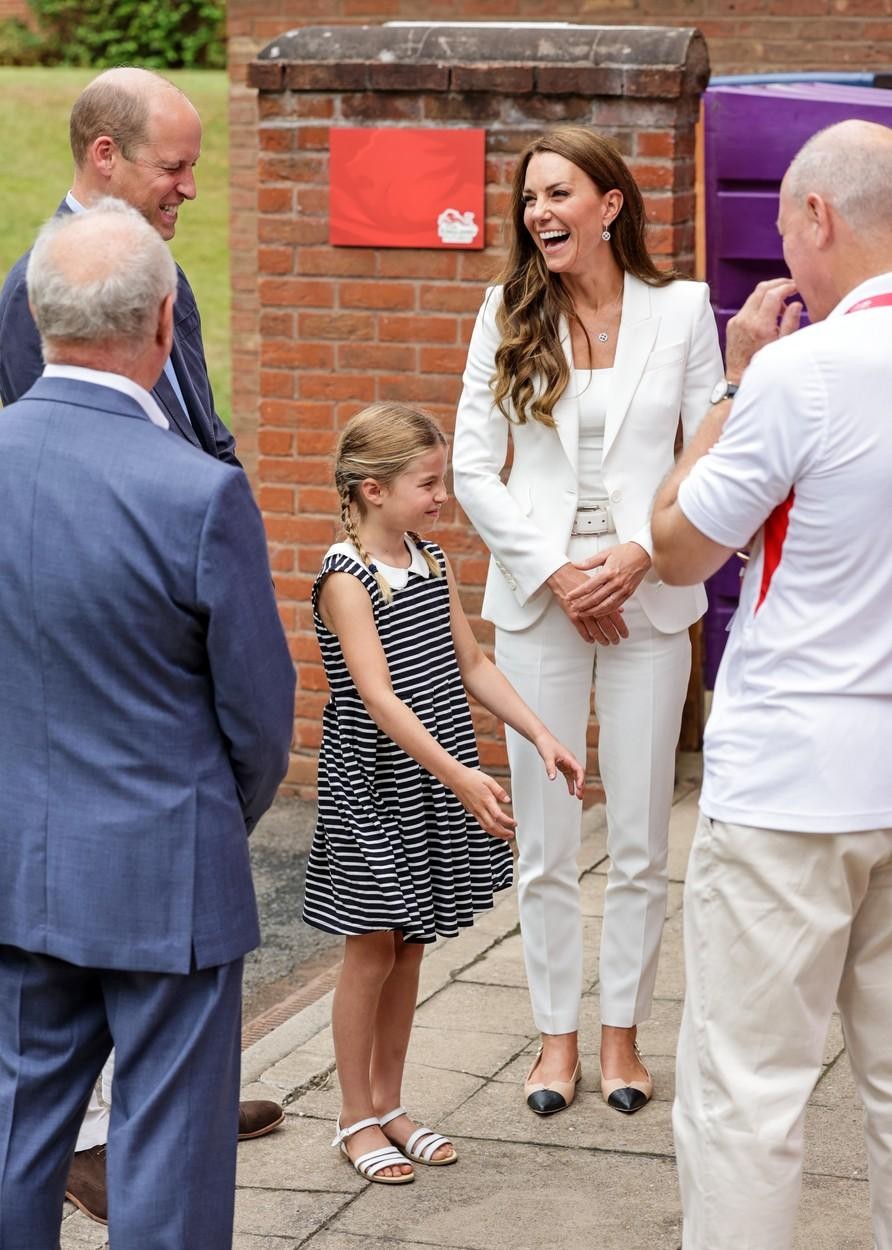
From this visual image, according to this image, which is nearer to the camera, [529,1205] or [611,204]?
[529,1205]

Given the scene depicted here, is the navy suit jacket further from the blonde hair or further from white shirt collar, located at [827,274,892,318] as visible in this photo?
white shirt collar, located at [827,274,892,318]

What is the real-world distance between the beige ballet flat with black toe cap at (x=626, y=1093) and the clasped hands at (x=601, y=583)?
3.46 feet

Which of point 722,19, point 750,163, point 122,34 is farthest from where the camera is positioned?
point 122,34

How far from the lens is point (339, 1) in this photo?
29.6 ft

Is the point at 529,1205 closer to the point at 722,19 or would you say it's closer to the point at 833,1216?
the point at 833,1216

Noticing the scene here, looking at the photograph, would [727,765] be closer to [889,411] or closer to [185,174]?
[889,411]

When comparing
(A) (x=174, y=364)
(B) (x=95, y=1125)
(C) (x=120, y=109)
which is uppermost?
(C) (x=120, y=109)

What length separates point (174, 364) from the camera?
3.94 metres

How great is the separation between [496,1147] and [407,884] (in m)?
0.69

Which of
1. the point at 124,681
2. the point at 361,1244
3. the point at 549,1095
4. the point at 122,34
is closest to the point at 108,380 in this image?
the point at 124,681

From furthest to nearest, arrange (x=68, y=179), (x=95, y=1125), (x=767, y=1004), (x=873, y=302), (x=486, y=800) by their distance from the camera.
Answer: (x=68, y=179), (x=95, y=1125), (x=486, y=800), (x=767, y=1004), (x=873, y=302)

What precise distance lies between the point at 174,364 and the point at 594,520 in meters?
1.03

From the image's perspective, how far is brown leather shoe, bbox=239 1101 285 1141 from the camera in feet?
13.7

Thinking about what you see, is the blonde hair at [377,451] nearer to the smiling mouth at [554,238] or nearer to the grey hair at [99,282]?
the smiling mouth at [554,238]
